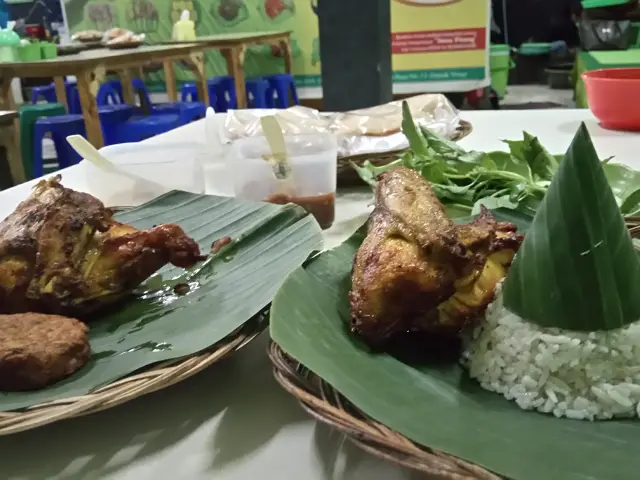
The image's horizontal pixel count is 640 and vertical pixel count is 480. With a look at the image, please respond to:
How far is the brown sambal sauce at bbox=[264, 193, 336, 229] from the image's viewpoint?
1.26 m

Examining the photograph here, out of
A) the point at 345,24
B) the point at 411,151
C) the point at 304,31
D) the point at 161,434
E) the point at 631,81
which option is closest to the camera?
the point at 161,434

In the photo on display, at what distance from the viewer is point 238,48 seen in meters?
5.23

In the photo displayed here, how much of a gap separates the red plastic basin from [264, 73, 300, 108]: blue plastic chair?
149 inches

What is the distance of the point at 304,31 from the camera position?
5.70m

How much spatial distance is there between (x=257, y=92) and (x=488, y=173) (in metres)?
4.61

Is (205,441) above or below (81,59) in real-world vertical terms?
below

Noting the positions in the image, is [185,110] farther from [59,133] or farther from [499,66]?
[499,66]

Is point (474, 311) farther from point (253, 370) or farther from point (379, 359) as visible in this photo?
point (253, 370)

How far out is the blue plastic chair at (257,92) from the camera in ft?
Answer: 18.1

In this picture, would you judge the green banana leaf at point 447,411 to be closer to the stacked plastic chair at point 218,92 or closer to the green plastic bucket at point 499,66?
the green plastic bucket at point 499,66

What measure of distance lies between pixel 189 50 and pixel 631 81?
3732 mm

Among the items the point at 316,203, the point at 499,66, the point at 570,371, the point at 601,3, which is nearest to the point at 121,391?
the point at 570,371

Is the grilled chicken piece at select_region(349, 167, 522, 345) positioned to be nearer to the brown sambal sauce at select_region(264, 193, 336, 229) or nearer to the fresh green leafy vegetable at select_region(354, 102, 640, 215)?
the fresh green leafy vegetable at select_region(354, 102, 640, 215)

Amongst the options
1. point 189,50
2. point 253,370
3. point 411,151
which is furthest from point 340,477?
point 189,50
